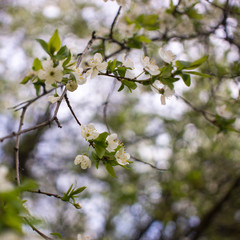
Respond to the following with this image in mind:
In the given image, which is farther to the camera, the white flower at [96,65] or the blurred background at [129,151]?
the blurred background at [129,151]

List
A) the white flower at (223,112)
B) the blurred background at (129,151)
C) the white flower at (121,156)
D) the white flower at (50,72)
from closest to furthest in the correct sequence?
1. the white flower at (50,72)
2. the white flower at (121,156)
3. the white flower at (223,112)
4. the blurred background at (129,151)

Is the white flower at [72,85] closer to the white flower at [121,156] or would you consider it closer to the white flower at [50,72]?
the white flower at [50,72]

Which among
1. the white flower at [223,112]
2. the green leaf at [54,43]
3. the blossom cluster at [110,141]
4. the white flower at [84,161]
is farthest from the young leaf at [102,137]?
the white flower at [223,112]

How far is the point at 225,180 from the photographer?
366 centimetres

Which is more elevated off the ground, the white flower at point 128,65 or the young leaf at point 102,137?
the white flower at point 128,65

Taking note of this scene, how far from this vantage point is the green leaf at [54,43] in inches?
38.4

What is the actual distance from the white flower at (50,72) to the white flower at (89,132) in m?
0.21

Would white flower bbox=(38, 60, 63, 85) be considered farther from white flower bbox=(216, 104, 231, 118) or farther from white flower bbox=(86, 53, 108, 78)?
white flower bbox=(216, 104, 231, 118)

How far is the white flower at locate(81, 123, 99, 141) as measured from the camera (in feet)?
3.39

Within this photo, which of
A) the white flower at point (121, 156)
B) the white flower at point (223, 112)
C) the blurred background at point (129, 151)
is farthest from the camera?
the blurred background at point (129, 151)

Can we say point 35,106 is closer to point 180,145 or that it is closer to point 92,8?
point 92,8

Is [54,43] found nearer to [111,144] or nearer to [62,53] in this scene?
[62,53]

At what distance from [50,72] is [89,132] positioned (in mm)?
266

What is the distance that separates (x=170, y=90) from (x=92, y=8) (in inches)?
112
